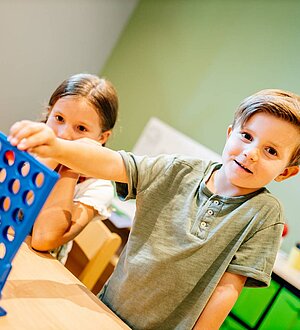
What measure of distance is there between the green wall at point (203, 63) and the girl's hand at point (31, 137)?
1.93 metres

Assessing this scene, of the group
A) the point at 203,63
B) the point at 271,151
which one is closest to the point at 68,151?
the point at 271,151

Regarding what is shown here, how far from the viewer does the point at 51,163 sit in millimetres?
1088

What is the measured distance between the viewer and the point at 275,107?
2.72ft

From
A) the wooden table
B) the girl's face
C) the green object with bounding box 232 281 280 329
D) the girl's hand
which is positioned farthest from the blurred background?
the girl's hand

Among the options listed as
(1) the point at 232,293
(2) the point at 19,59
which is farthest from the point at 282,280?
(2) the point at 19,59

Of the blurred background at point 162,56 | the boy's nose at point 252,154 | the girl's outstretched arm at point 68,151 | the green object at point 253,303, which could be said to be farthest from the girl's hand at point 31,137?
the blurred background at point 162,56

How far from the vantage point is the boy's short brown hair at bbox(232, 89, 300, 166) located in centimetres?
83

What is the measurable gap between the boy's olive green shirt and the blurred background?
160cm

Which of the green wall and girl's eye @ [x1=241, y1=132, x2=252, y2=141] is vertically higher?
the green wall

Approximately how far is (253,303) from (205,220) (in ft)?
4.06

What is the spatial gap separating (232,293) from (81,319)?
0.93ft

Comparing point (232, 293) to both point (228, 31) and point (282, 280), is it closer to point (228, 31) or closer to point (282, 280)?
point (282, 280)

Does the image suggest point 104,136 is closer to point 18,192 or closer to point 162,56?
point 18,192

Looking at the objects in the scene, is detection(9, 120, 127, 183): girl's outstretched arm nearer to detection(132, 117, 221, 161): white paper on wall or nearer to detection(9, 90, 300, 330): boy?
detection(9, 90, 300, 330): boy
